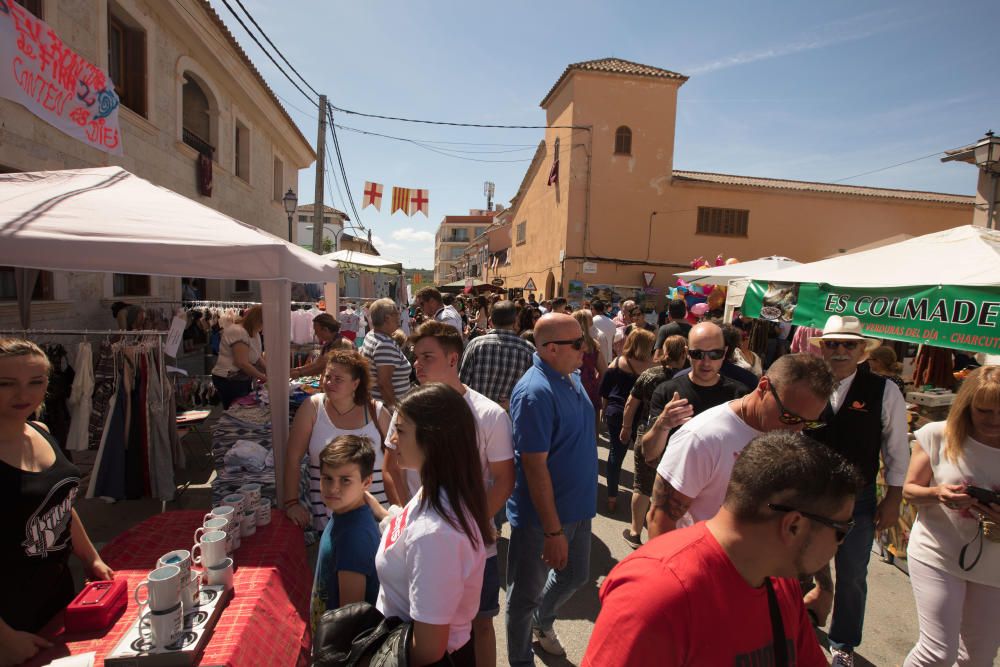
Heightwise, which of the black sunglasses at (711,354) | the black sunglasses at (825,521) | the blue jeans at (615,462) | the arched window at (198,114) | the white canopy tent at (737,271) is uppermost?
the arched window at (198,114)

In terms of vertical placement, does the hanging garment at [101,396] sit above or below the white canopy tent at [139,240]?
below

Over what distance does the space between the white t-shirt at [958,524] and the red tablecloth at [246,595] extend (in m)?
3.08

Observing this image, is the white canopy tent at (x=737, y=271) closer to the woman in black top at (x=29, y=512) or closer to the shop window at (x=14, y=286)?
the woman in black top at (x=29, y=512)

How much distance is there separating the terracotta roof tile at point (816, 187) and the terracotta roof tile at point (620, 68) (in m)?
3.88

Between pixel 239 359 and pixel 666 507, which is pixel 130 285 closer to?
pixel 239 359

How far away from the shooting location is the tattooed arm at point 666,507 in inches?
86.6

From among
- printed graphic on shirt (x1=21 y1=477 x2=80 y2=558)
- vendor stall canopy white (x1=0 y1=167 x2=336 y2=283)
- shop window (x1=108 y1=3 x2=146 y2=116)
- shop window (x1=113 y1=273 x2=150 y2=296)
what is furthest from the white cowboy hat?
shop window (x1=108 y1=3 x2=146 y2=116)

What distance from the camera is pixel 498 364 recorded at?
4.26 meters

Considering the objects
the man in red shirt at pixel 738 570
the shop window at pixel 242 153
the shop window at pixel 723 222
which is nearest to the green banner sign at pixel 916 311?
the man in red shirt at pixel 738 570

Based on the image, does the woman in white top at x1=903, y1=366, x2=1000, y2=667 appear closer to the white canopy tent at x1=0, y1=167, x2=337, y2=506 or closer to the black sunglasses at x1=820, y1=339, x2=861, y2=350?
the black sunglasses at x1=820, y1=339, x2=861, y2=350

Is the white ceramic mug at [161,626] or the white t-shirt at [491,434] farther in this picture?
the white t-shirt at [491,434]

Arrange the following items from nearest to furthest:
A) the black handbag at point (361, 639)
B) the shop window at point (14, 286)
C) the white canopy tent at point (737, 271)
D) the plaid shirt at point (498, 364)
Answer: the black handbag at point (361, 639)
the plaid shirt at point (498, 364)
the shop window at point (14, 286)
the white canopy tent at point (737, 271)

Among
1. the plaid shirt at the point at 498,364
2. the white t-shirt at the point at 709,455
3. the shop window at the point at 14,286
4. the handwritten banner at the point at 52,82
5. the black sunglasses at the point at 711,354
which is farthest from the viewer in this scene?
the shop window at the point at 14,286

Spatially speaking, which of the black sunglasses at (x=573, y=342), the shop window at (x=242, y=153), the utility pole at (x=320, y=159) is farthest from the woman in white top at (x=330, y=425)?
the shop window at (x=242, y=153)
